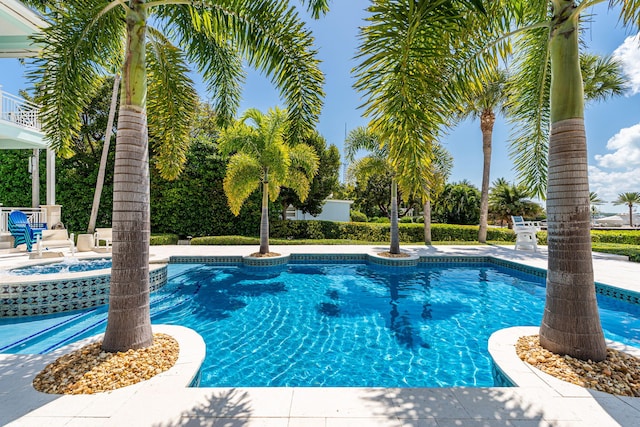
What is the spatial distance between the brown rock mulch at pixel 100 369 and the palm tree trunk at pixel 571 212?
445cm

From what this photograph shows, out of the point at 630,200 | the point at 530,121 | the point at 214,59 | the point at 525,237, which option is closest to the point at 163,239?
the point at 214,59

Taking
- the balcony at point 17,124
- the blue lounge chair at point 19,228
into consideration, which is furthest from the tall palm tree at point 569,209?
the balcony at point 17,124

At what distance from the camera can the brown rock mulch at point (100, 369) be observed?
9.30 ft

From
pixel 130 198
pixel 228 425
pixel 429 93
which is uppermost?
pixel 429 93

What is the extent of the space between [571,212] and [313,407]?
343cm

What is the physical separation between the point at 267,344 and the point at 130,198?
314 centimetres

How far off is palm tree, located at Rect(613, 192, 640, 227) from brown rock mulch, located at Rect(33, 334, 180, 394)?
2375 inches

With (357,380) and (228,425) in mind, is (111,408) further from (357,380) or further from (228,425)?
(357,380)

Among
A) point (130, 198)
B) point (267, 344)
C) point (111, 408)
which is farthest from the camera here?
point (267, 344)

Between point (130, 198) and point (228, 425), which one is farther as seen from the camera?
point (130, 198)

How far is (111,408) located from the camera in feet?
8.29

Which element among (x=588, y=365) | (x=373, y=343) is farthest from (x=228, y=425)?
(x=588, y=365)

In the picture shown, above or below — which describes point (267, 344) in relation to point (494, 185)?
below

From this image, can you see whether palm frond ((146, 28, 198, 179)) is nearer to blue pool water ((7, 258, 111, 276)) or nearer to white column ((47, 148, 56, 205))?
blue pool water ((7, 258, 111, 276))
